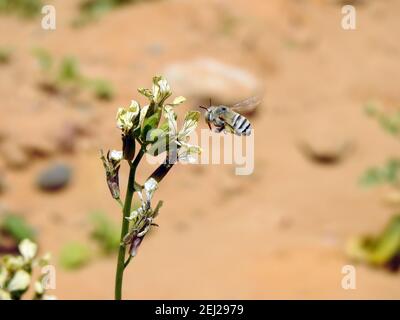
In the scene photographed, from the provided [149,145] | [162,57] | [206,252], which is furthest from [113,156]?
[162,57]

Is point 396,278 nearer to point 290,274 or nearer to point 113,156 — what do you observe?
point 290,274

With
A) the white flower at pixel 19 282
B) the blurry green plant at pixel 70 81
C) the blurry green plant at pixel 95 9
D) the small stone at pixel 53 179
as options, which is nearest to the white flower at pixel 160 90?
the white flower at pixel 19 282

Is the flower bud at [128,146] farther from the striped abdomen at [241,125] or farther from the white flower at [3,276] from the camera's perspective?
the striped abdomen at [241,125]

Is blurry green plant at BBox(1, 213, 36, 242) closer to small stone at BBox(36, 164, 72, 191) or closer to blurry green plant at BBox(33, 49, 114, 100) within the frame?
small stone at BBox(36, 164, 72, 191)

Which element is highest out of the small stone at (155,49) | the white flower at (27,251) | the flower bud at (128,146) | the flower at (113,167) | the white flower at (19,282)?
the small stone at (155,49)

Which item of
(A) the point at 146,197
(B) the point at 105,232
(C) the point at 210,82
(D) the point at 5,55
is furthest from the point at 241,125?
(D) the point at 5,55

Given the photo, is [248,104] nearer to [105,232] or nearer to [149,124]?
[149,124]
